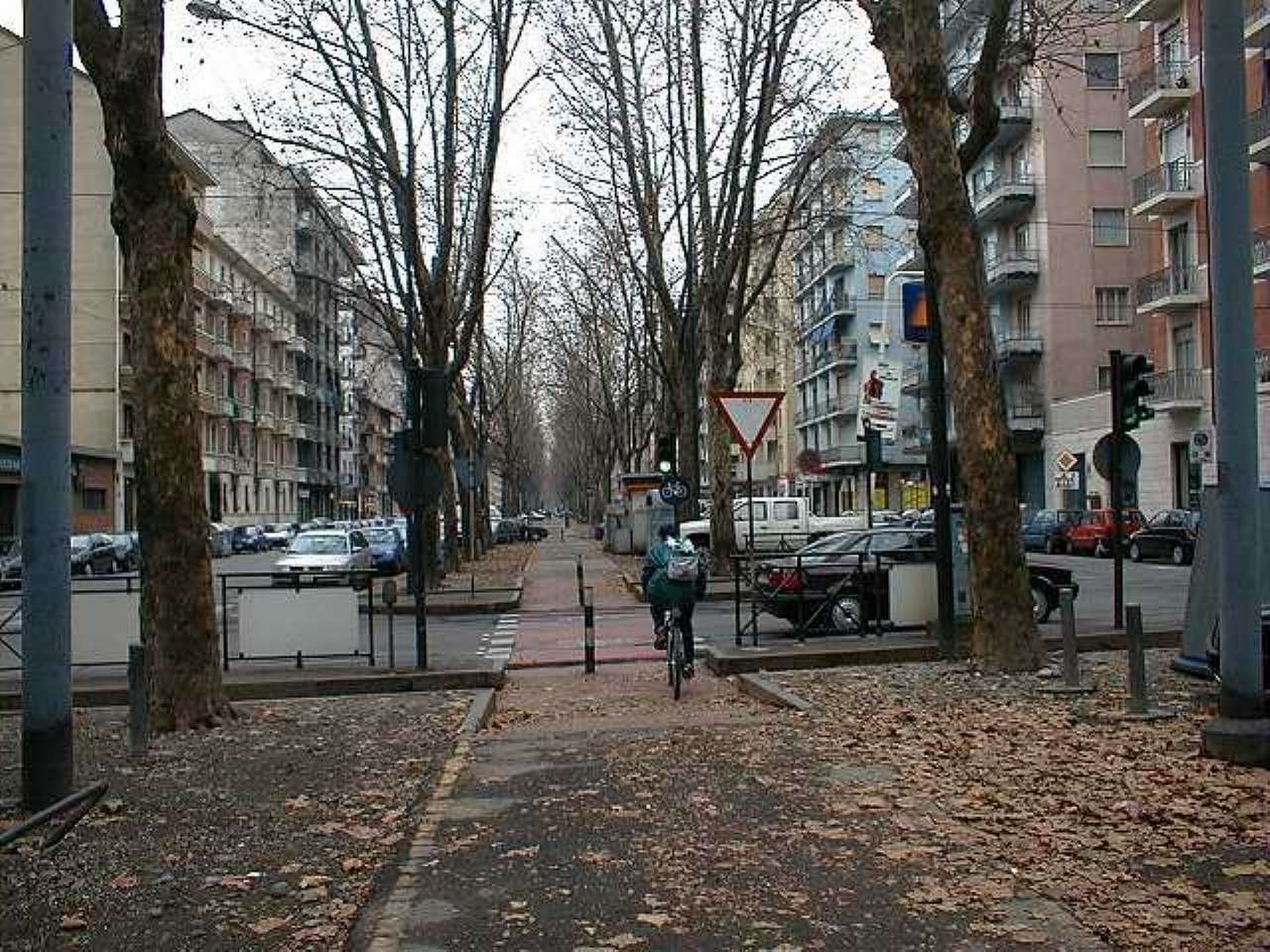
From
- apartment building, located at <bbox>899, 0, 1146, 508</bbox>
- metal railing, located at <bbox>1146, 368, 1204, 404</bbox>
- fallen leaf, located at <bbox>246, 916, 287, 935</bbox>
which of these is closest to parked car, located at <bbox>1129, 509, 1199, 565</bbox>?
metal railing, located at <bbox>1146, 368, 1204, 404</bbox>

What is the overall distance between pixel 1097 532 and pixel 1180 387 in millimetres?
6615

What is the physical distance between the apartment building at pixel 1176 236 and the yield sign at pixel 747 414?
2935 cm

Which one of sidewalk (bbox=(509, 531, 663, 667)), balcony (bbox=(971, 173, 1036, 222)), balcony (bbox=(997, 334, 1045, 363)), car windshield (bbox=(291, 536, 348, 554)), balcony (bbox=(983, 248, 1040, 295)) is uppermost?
balcony (bbox=(971, 173, 1036, 222))

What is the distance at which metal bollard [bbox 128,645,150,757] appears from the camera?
8.70 m

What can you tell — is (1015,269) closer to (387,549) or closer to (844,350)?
(387,549)

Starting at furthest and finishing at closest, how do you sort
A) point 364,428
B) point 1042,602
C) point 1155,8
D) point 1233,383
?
1. point 364,428
2. point 1155,8
3. point 1042,602
4. point 1233,383

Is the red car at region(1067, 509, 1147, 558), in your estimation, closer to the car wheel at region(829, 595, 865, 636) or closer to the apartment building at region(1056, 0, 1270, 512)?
the apartment building at region(1056, 0, 1270, 512)

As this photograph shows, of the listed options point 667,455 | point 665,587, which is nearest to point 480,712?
point 665,587

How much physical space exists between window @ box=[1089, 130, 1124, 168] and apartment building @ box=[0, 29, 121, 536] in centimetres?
4005

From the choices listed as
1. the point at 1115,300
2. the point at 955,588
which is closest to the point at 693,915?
the point at 955,588

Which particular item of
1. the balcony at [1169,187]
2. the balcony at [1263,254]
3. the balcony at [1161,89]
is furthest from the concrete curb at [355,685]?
the balcony at [1161,89]

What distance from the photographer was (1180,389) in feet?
142

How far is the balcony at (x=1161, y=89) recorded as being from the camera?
42.5 metres

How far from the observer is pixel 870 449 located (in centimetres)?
2408
